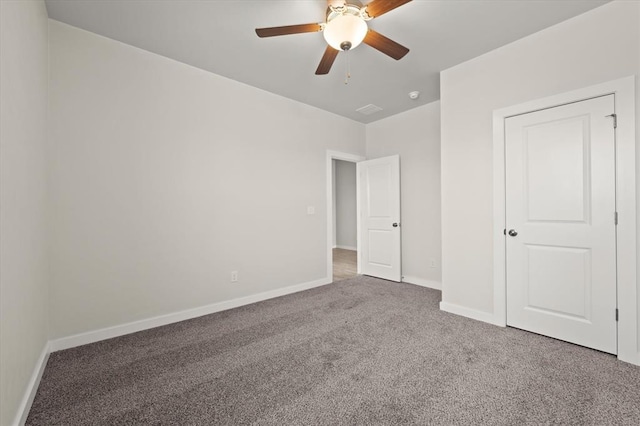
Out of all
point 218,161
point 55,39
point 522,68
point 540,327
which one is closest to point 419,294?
point 540,327

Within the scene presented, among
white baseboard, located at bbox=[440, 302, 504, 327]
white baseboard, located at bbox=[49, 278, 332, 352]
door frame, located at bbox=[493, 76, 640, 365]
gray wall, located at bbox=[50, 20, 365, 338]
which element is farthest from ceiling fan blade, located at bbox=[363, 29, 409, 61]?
white baseboard, located at bbox=[49, 278, 332, 352]

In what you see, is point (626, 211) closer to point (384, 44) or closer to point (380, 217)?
point (384, 44)

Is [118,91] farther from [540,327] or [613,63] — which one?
[540,327]

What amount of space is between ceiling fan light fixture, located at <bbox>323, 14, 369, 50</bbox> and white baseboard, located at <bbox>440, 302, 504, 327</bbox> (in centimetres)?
281

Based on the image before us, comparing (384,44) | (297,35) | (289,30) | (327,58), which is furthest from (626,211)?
(297,35)

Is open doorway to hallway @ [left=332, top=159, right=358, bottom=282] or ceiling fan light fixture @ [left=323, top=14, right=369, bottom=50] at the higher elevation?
ceiling fan light fixture @ [left=323, top=14, right=369, bottom=50]

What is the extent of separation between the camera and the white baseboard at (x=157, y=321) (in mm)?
2297

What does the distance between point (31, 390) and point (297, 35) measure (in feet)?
10.7

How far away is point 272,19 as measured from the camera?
7.40 ft

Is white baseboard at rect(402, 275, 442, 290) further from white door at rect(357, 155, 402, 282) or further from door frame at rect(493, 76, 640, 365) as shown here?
door frame at rect(493, 76, 640, 365)

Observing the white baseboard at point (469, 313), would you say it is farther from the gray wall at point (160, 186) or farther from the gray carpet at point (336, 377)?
the gray wall at point (160, 186)

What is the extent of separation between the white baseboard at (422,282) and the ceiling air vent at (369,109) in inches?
107

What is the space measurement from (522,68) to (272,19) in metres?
2.36

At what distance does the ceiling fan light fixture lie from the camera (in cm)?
177
